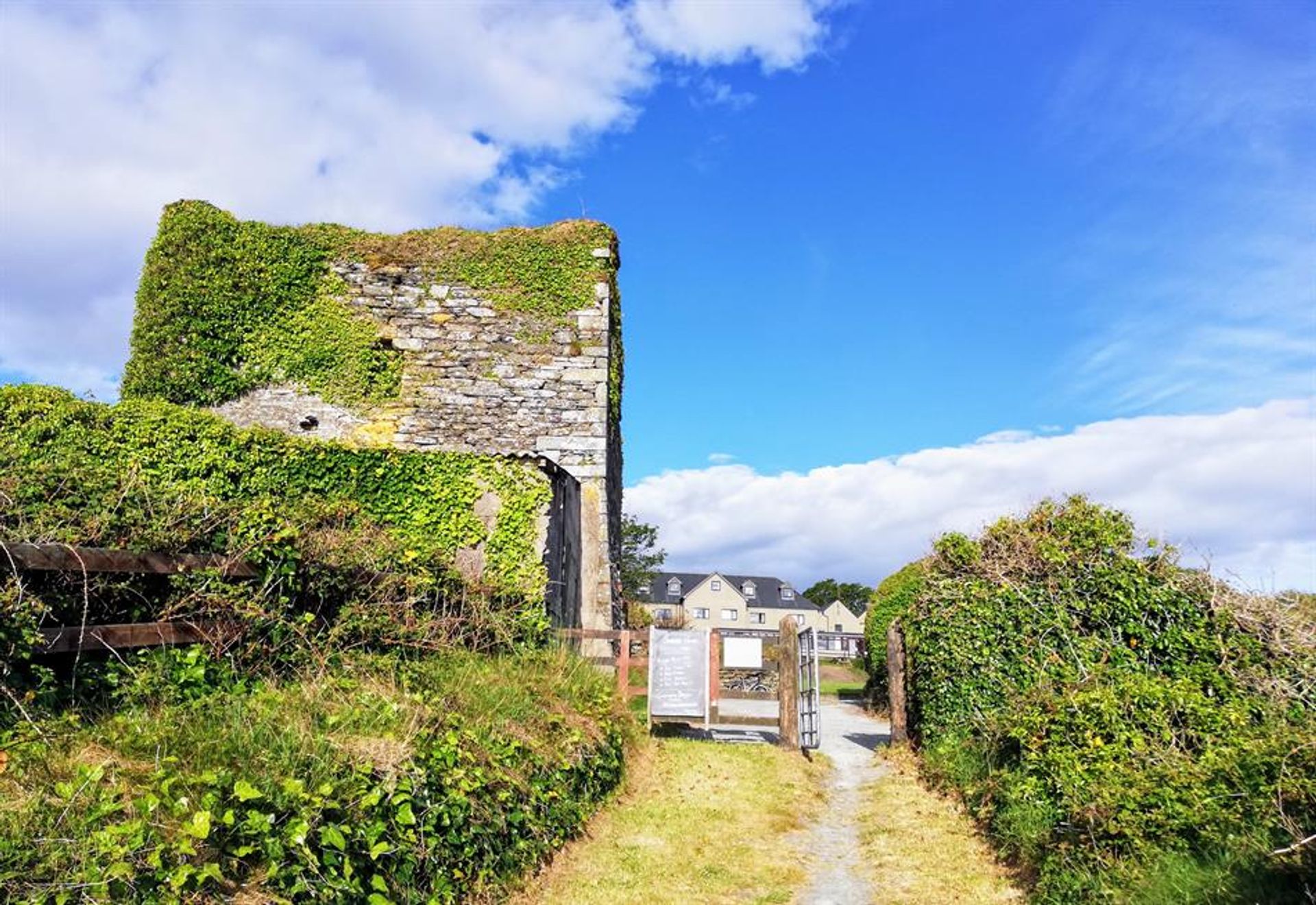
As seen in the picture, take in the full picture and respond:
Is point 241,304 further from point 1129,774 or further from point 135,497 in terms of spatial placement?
point 1129,774

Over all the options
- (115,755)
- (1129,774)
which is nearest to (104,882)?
(115,755)

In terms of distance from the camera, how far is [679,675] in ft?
35.7

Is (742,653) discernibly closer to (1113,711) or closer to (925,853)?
(925,853)

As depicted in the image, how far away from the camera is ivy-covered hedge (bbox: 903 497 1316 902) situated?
15.4 feet

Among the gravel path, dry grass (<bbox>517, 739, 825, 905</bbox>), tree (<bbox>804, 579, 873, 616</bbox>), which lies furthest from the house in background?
dry grass (<bbox>517, 739, 825, 905</bbox>)

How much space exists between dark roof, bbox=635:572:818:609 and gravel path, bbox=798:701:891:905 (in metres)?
54.2

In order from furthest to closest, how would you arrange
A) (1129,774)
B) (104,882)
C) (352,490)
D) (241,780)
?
(352,490)
(1129,774)
(241,780)
(104,882)

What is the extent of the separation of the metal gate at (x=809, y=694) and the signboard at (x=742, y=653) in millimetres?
620

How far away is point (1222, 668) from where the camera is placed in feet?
24.0

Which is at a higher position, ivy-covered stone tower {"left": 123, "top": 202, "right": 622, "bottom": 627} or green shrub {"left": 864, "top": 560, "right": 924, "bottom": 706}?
ivy-covered stone tower {"left": 123, "top": 202, "right": 622, "bottom": 627}

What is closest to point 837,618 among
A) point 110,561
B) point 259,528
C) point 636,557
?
point 636,557

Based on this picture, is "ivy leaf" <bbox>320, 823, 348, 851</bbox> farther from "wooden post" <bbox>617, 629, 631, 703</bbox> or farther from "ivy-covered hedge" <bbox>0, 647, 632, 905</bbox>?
"wooden post" <bbox>617, 629, 631, 703</bbox>

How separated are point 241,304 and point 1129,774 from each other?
1387 cm

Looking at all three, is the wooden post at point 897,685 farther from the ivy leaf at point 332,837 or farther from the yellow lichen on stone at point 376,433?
the ivy leaf at point 332,837
